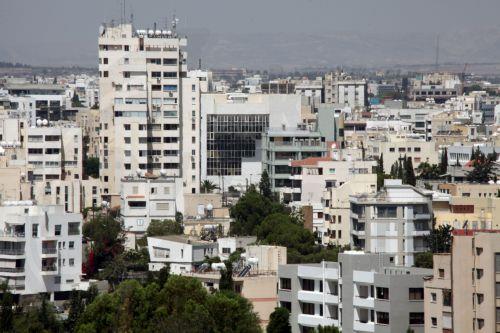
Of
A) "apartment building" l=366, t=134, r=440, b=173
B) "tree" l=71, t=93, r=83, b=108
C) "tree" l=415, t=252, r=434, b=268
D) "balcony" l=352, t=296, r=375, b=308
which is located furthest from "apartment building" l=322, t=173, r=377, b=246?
"tree" l=71, t=93, r=83, b=108

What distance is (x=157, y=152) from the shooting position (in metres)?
70.4

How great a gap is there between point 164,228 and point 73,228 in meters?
7.30

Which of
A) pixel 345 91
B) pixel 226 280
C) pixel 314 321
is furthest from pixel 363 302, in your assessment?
pixel 345 91

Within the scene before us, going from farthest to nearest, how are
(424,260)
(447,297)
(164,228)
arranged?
(164,228), (424,260), (447,297)

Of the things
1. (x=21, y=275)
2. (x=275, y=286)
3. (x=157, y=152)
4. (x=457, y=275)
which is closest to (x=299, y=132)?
(x=157, y=152)

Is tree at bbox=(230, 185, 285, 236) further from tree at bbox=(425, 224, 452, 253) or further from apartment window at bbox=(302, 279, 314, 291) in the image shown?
apartment window at bbox=(302, 279, 314, 291)

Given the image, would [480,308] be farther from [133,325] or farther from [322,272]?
[133,325]

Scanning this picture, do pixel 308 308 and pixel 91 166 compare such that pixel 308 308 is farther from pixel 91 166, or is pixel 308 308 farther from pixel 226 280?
pixel 91 166

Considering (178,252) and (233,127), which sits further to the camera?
(233,127)

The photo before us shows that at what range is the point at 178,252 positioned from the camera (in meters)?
48.6

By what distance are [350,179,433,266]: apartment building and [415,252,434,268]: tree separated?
2.17 metres

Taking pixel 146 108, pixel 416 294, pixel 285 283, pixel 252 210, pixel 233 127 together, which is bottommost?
pixel 285 283

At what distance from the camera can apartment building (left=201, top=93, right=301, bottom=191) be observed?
74.8 metres

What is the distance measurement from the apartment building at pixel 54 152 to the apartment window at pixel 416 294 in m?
A: 34.0
